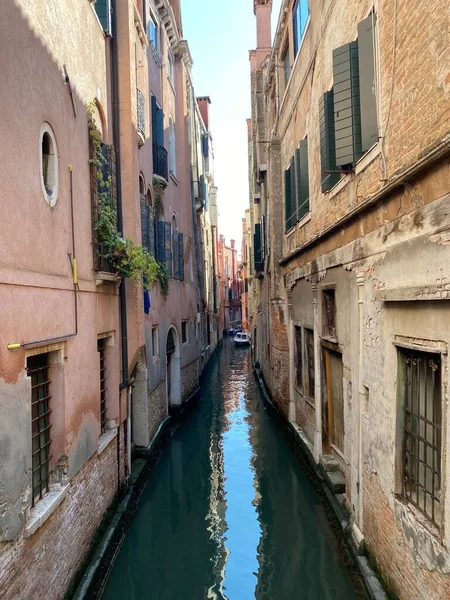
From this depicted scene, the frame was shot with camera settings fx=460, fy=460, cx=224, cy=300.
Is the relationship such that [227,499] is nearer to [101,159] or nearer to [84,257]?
[84,257]

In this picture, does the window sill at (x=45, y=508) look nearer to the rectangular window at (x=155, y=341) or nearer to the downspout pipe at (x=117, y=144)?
the downspout pipe at (x=117, y=144)

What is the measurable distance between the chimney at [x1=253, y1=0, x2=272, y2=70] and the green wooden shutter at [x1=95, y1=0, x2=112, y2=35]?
1141 centimetres

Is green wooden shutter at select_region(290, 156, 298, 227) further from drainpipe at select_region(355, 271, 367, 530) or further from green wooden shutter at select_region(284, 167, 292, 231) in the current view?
drainpipe at select_region(355, 271, 367, 530)

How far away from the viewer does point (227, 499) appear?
7.88 m

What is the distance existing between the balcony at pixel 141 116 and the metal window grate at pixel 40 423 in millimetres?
5392

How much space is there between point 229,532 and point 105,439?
7.42ft

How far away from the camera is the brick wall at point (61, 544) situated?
3.64m

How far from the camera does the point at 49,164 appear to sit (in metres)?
4.94

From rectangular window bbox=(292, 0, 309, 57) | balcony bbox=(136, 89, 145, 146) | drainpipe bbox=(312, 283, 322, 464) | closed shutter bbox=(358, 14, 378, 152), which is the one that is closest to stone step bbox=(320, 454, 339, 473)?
drainpipe bbox=(312, 283, 322, 464)

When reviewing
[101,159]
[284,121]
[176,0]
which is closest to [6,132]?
[101,159]

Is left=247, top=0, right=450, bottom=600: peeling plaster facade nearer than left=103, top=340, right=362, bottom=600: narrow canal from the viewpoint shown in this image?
Yes

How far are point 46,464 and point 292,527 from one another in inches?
153

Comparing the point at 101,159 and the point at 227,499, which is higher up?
the point at 101,159

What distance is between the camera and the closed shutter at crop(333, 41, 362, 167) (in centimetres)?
537
